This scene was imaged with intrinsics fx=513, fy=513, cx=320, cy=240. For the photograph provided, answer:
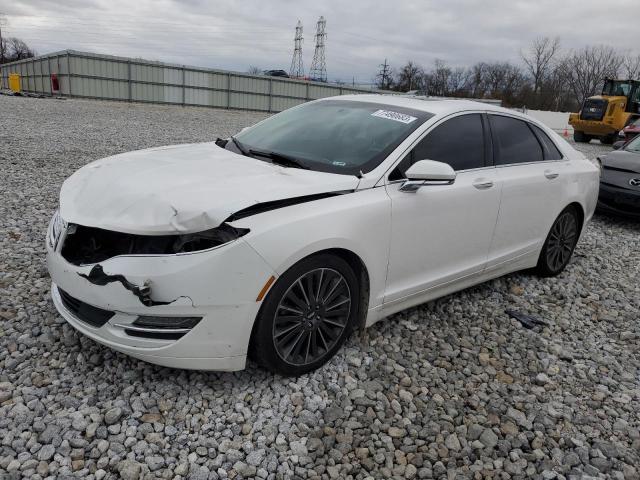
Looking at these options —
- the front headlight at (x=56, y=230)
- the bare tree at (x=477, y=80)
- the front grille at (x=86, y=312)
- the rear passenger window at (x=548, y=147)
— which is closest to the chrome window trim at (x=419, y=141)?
the rear passenger window at (x=548, y=147)

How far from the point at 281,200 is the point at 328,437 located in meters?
1.24

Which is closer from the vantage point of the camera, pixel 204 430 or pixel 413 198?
pixel 204 430

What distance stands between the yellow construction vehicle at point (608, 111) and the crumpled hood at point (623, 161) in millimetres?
15974

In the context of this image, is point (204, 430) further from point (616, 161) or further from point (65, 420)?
point (616, 161)

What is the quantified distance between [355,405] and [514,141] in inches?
106

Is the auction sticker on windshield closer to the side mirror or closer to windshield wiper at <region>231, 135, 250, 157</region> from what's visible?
the side mirror

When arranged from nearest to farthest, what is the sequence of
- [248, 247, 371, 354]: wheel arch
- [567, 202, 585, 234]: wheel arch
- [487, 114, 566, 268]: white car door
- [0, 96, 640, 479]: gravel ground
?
[0, 96, 640, 479]: gravel ground → [248, 247, 371, 354]: wheel arch → [487, 114, 566, 268]: white car door → [567, 202, 585, 234]: wheel arch

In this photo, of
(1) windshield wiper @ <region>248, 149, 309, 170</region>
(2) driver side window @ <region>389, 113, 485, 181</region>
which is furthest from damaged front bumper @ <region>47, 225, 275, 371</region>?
(2) driver side window @ <region>389, 113, 485, 181</region>

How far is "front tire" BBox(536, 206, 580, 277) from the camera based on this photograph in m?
4.77

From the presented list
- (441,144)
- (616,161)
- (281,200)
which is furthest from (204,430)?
(616,161)

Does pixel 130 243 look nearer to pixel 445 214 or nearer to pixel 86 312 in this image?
pixel 86 312

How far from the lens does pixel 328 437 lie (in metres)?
2.59

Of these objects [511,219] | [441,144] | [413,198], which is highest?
[441,144]

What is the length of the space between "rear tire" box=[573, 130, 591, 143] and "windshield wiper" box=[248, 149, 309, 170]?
23.6 metres
